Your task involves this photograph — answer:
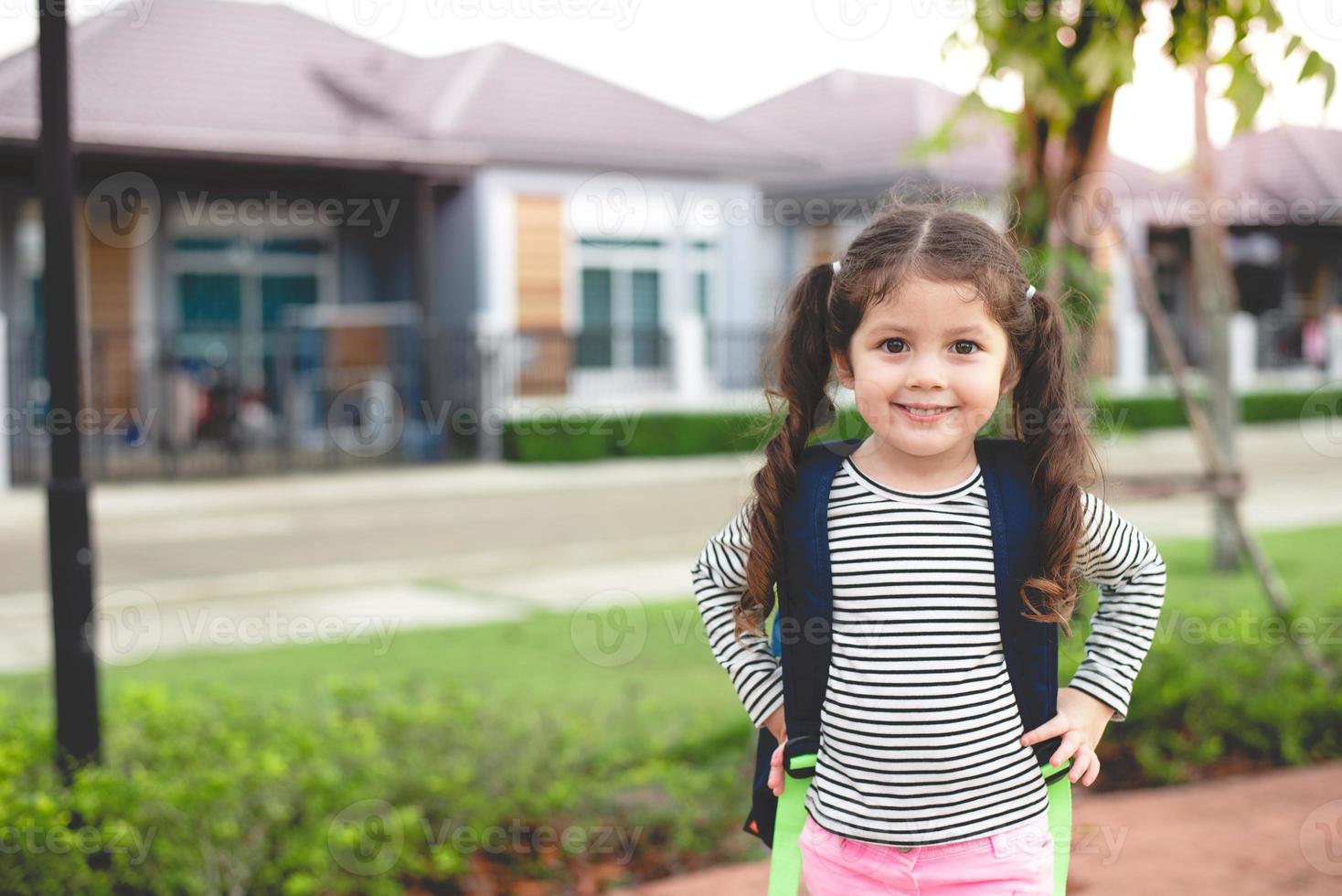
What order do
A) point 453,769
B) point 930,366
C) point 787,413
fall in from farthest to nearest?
point 453,769, point 787,413, point 930,366

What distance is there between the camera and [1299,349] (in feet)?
100

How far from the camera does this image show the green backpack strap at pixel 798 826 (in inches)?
86.2

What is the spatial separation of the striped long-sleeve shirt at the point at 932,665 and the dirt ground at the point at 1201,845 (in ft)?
5.76

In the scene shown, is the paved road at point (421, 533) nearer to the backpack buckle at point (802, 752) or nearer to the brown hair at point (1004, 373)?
the brown hair at point (1004, 373)

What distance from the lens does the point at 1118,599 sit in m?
2.20

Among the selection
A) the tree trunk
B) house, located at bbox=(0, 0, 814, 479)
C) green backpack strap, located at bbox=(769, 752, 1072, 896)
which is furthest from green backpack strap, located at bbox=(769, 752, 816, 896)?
house, located at bbox=(0, 0, 814, 479)

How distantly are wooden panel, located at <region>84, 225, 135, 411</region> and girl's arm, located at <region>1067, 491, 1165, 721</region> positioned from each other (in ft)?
54.8

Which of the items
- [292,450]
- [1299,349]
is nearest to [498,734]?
[292,450]

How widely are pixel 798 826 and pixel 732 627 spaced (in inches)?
11.6

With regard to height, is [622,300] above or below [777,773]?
above

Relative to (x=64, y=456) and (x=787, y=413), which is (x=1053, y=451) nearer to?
(x=787, y=413)

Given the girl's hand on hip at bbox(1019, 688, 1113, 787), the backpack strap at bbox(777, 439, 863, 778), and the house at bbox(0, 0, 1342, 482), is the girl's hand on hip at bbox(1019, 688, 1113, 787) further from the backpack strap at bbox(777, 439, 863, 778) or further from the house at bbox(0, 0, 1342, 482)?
the house at bbox(0, 0, 1342, 482)

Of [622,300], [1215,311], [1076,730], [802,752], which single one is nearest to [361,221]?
[622,300]

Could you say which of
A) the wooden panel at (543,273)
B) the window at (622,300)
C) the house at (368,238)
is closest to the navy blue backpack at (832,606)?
the house at (368,238)
